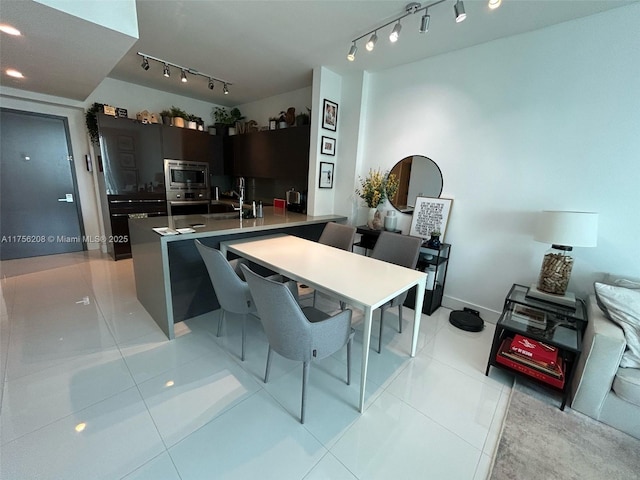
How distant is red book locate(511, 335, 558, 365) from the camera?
1.82 m

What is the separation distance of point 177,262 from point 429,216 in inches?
106

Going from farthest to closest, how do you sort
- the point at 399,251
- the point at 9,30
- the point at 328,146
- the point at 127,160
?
the point at 127,160 < the point at 328,146 < the point at 399,251 < the point at 9,30

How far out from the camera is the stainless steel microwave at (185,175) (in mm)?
4402

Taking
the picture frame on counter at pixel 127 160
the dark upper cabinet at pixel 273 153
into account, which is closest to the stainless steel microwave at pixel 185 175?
the picture frame on counter at pixel 127 160

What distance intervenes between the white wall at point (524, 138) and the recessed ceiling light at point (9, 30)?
3282mm

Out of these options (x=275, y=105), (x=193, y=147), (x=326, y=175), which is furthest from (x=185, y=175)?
(x=326, y=175)

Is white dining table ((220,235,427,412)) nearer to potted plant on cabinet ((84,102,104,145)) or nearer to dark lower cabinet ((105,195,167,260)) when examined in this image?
dark lower cabinet ((105,195,167,260))

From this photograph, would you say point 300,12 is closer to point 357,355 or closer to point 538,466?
point 357,355

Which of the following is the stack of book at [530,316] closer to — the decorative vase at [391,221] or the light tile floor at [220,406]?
the light tile floor at [220,406]

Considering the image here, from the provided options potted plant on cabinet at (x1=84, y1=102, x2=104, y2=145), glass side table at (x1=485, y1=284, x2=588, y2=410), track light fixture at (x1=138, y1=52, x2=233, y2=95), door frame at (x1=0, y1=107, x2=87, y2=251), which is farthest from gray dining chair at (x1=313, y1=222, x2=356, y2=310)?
door frame at (x1=0, y1=107, x2=87, y2=251)

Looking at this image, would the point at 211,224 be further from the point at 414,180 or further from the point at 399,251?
the point at 414,180

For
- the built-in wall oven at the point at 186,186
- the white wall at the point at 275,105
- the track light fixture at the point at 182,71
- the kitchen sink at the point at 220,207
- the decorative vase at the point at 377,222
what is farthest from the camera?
the kitchen sink at the point at 220,207

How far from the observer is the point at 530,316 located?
2.01 meters

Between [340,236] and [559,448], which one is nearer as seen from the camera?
[559,448]
